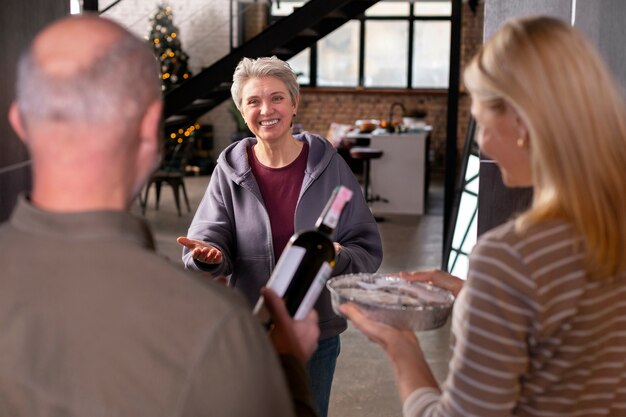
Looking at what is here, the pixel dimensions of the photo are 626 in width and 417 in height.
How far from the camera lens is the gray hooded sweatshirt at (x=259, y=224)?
2.77 meters

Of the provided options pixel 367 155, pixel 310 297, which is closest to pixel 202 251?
pixel 310 297

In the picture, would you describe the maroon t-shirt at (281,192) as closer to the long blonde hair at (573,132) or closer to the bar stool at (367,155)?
the long blonde hair at (573,132)

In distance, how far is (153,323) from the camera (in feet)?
3.57

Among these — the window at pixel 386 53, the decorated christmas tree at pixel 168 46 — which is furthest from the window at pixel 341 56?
the decorated christmas tree at pixel 168 46

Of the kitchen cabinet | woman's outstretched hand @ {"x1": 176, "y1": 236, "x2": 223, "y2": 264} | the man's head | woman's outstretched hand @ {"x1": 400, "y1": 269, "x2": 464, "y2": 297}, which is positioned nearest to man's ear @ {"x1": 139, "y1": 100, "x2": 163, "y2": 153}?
the man's head

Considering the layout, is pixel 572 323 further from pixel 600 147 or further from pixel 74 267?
pixel 74 267

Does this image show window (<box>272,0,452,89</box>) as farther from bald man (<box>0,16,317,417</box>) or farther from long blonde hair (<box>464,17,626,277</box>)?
bald man (<box>0,16,317,417</box>)

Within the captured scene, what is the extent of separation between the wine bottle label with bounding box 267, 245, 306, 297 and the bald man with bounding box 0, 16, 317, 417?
31 cm

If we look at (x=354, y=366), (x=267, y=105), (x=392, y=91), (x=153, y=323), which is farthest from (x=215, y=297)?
(x=392, y=91)

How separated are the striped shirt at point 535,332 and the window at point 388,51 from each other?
607 inches

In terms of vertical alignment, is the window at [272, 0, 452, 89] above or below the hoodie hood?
above

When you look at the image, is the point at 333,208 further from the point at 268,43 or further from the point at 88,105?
the point at 268,43

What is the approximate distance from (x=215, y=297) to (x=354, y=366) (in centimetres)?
448

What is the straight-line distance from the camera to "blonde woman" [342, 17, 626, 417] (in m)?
1.31
